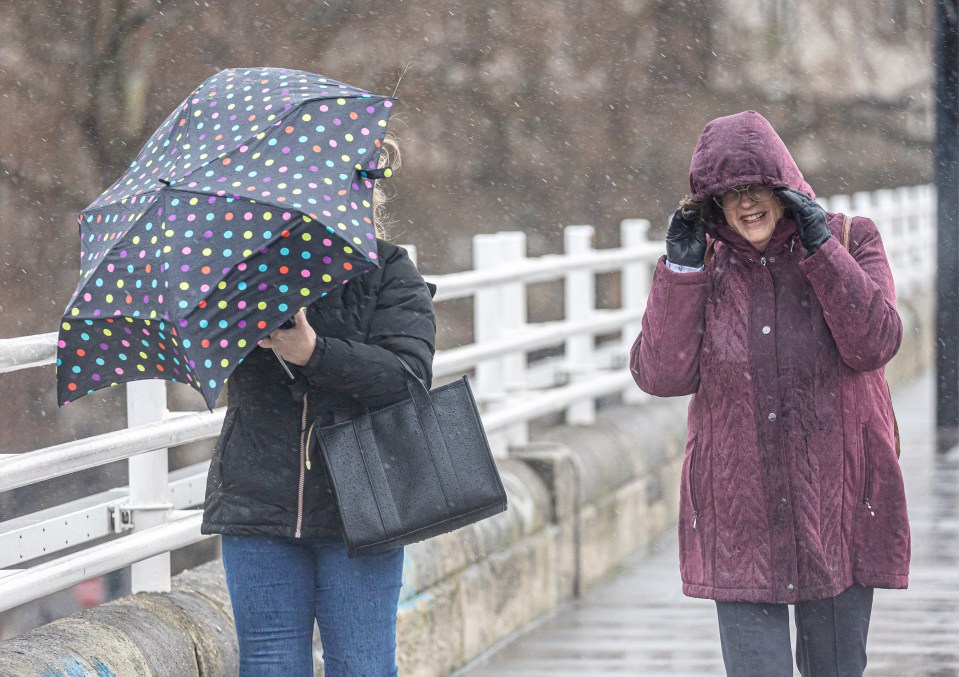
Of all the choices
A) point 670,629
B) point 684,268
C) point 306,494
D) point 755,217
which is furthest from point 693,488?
point 670,629

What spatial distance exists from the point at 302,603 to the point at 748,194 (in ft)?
4.36

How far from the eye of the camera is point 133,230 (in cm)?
321

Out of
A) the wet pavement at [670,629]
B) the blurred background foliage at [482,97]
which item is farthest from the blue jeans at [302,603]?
the blurred background foliage at [482,97]

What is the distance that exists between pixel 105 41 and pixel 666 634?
355 inches

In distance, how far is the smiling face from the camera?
3676mm

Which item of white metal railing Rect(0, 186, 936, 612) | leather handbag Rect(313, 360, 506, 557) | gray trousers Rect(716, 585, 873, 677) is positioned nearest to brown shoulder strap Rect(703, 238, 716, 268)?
leather handbag Rect(313, 360, 506, 557)

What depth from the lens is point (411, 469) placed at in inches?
140

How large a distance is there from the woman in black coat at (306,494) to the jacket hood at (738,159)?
2.26 feet

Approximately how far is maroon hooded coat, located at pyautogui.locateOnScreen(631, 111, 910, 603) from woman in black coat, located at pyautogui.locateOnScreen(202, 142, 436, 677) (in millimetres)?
683

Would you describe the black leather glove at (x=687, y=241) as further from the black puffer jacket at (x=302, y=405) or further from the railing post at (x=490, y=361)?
the railing post at (x=490, y=361)

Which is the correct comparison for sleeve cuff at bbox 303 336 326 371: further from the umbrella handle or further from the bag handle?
the bag handle

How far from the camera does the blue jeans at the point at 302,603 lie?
3.47 meters

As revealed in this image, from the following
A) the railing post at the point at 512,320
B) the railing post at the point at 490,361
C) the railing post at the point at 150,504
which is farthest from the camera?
the railing post at the point at 512,320

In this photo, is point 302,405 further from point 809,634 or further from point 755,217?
point 809,634
